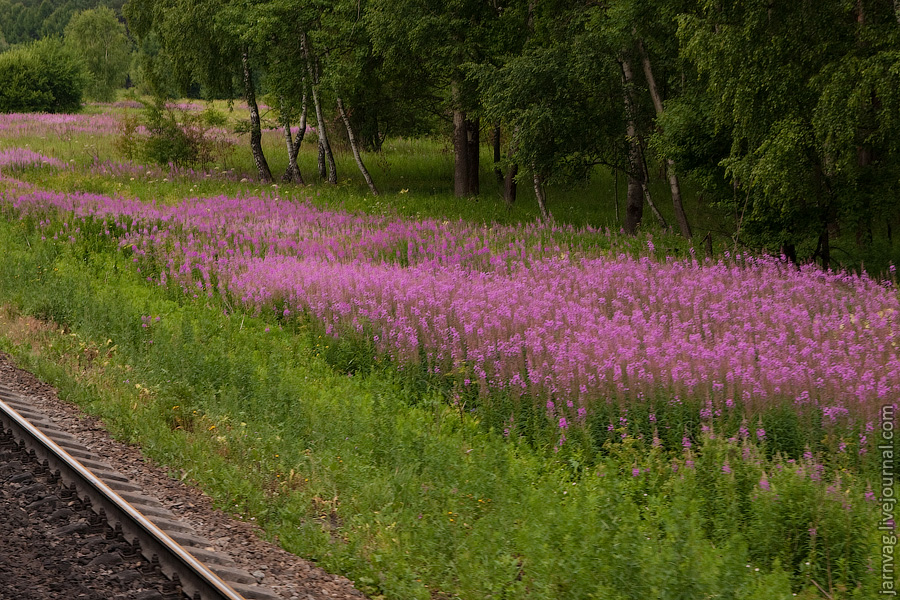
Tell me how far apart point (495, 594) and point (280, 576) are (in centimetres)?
Result: 149

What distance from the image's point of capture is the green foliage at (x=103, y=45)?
8606 centimetres

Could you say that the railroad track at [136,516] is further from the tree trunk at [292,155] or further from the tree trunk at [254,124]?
the tree trunk at [254,124]

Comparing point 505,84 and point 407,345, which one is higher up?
point 505,84

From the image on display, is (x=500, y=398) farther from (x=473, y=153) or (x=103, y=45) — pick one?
(x=103, y=45)

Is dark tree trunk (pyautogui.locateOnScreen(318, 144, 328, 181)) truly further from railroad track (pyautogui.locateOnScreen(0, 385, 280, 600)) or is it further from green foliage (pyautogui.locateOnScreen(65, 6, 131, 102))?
green foliage (pyautogui.locateOnScreen(65, 6, 131, 102))

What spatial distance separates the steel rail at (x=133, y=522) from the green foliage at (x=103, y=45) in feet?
276

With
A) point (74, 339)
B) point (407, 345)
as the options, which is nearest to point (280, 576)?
point (407, 345)

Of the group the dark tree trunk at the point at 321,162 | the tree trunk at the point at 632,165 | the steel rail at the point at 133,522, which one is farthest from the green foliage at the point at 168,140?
the steel rail at the point at 133,522

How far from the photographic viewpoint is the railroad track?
5070 mm

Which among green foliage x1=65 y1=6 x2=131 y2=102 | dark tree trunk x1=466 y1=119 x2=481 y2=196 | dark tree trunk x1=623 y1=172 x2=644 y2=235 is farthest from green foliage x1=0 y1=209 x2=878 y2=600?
green foliage x1=65 y1=6 x2=131 y2=102

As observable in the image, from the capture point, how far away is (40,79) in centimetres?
5400

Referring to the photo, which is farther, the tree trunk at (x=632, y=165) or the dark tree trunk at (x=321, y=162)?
the dark tree trunk at (x=321, y=162)

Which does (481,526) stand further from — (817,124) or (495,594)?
(817,124)

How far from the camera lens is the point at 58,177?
76.1 feet
